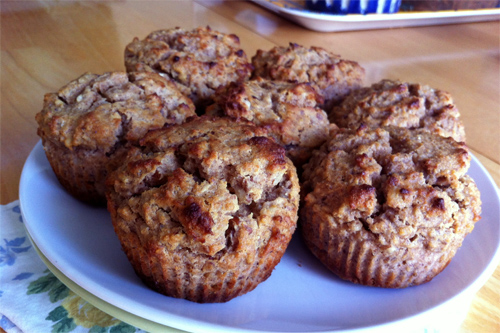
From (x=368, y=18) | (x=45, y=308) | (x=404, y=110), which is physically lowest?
(x=45, y=308)

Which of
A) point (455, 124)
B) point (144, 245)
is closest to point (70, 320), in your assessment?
point (144, 245)

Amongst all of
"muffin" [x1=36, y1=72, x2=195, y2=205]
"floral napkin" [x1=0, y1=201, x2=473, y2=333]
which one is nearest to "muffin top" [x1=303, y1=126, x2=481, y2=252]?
"floral napkin" [x1=0, y1=201, x2=473, y2=333]

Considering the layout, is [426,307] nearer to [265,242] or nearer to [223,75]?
[265,242]

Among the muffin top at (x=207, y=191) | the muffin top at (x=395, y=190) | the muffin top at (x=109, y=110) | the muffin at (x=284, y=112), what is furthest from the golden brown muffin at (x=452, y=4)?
the muffin top at (x=207, y=191)

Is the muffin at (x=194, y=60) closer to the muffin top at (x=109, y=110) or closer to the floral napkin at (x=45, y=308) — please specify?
the muffin top at (x=109, y=110)

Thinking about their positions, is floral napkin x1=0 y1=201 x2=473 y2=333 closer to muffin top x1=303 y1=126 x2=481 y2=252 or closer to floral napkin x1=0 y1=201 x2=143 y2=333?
floral napkin x1=0 y1=201 x2=143 y2=333

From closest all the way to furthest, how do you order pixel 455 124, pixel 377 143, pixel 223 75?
pixel 377 143, pixel 455 124, pixel 223 75

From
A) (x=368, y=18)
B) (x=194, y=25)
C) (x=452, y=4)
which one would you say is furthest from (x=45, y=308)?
(x=452, y=4)

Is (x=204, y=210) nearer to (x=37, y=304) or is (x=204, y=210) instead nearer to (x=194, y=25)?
(x=37, y=304)
